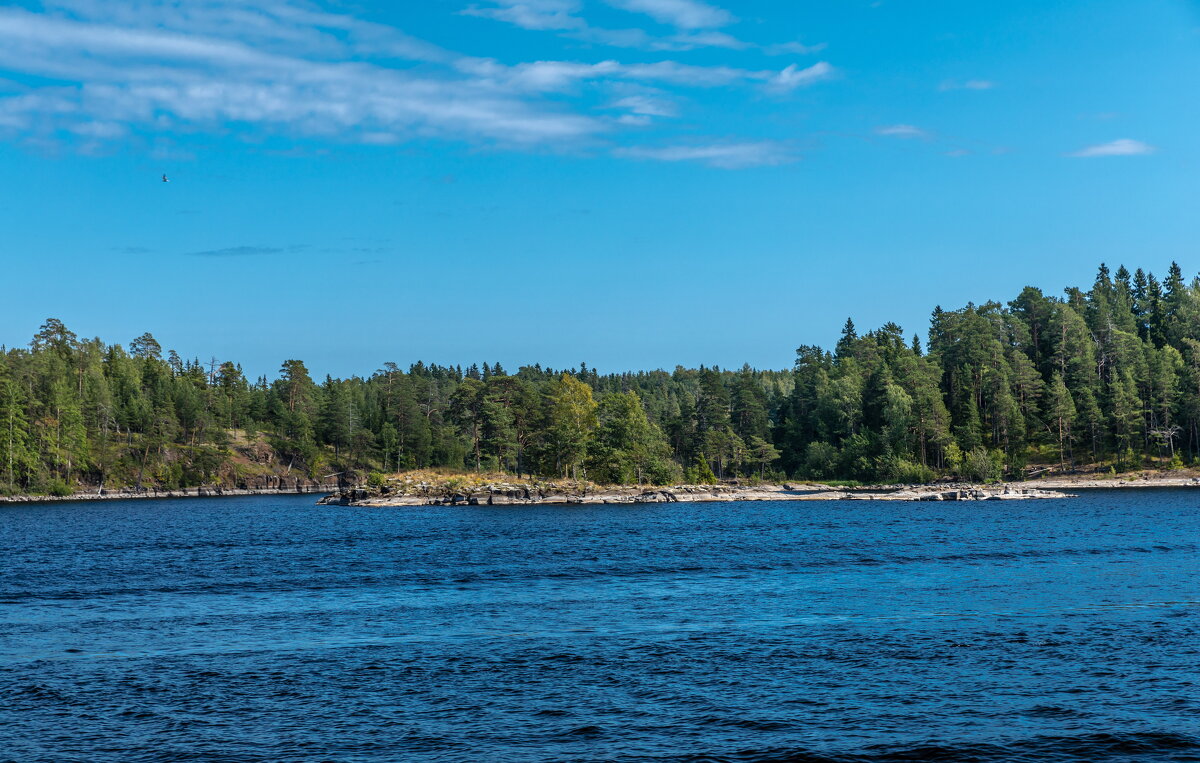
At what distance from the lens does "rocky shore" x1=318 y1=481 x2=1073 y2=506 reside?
129625mm

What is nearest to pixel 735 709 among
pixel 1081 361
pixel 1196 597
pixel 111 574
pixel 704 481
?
pixel 1196 597

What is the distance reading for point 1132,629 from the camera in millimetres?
35906

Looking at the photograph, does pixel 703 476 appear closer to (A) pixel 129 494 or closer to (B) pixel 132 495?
(B) pixel 132 495

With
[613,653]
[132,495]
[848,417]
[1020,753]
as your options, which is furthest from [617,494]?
[1020,753]

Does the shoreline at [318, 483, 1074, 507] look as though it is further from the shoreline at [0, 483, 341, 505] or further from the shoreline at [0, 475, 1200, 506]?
the shoreline at [0, 483, 341, 505]

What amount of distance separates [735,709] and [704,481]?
12126 cm

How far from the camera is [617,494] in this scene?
133 meters

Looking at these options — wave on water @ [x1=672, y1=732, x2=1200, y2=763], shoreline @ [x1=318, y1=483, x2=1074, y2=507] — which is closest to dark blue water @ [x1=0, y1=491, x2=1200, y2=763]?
wave on water @ [x1=672, y1=732, x2=1200, y2=763]

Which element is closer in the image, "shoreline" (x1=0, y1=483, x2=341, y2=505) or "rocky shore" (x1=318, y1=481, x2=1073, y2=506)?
"rocky shore" (x1=318, y1=481, x2=1073, y2=506)

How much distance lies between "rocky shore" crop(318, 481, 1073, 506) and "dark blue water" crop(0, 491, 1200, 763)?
6041cm

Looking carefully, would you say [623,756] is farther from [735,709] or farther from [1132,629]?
[1132,629]

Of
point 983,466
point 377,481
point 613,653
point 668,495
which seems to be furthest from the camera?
point 377,481

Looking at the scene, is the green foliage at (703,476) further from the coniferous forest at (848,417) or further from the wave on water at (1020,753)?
the wave on water at (1020,753)

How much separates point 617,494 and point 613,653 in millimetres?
99587
